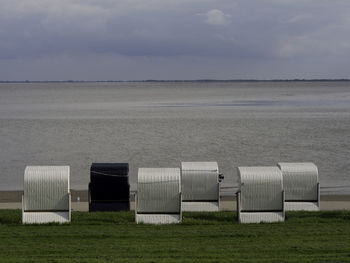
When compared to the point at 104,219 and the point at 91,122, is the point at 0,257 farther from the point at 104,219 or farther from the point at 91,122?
the point at 91,122

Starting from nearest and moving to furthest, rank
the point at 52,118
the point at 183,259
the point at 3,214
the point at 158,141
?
the point at 183,259 < the point at 3,214 < the point at 158,141 < the point at 52,118

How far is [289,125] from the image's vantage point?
3637 inches

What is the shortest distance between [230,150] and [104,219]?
41.1m

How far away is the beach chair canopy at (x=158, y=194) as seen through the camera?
2147cm

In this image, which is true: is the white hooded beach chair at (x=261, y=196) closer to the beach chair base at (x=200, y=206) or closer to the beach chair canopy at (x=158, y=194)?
the beach chair canopy at (x=158, y=194)

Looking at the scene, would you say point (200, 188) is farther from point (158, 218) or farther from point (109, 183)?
point (158, 218)

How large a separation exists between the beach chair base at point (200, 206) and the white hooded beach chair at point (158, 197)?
2237mm

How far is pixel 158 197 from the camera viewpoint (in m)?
21.6

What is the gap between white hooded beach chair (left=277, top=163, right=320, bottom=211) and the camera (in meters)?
23.7

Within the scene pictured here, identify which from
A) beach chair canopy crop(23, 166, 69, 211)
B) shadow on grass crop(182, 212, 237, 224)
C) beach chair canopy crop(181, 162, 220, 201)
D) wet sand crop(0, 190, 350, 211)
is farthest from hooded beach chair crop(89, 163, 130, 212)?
beach chair canopy crop(23, 166, 69, 211)

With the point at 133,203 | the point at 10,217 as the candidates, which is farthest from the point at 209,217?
the point at 133,203

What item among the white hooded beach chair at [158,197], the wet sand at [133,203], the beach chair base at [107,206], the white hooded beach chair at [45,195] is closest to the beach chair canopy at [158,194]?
the white hooded beach chair at [158,197]

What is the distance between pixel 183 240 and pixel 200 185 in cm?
638

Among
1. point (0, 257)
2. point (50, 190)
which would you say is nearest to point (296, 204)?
point (50, 190)
